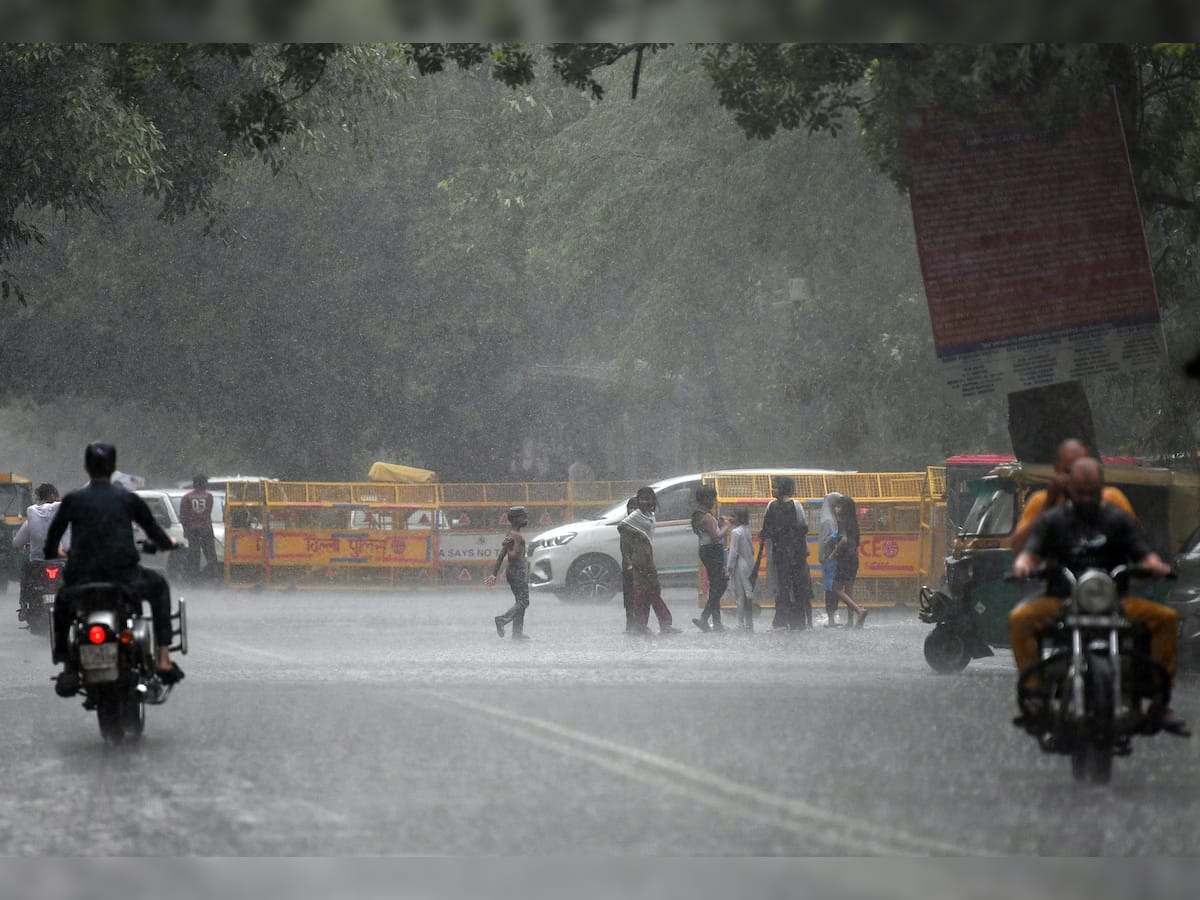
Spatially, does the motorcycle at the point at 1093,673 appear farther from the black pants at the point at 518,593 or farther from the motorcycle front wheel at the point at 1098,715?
the black pants at the point at 518,593

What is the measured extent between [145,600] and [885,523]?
58.0 feet

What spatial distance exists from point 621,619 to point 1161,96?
1067 centimetres

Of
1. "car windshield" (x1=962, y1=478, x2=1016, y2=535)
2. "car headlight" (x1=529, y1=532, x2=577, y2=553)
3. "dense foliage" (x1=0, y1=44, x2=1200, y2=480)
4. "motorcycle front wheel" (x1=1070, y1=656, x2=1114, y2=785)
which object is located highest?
"dense foliage" (x1=0, y1=44, x2=1200, y2=480)

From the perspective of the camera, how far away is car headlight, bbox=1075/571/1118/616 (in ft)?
27.7

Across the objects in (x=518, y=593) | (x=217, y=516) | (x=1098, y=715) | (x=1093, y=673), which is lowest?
(x=1098, y=715)

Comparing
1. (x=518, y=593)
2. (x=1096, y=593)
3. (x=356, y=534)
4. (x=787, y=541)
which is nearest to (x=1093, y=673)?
(x=1096, y=593)

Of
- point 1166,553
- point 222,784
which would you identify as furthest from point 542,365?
point 222,784

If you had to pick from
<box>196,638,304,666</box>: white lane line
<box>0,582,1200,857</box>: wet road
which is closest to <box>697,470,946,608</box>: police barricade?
<box>0,582,1200,857</box>: wet road

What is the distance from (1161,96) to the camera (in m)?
15.9

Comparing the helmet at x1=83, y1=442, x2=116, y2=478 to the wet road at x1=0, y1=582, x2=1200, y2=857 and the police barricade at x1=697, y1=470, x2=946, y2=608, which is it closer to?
the wet road at x1=0, y1=582, x2=1200, y2=857

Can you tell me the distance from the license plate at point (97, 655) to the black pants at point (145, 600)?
0.14 metres

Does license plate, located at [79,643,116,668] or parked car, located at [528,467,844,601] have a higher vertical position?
parked car, located at [528,467,844,601]

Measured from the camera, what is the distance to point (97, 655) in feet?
31.7

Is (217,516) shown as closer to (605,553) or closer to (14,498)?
(14,498)
